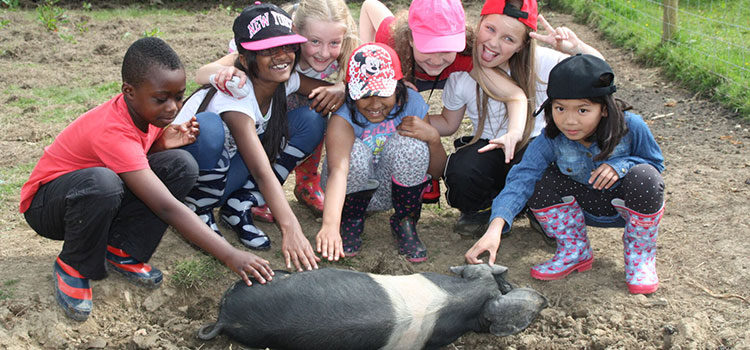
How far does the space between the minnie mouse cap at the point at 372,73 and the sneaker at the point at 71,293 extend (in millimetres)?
1415

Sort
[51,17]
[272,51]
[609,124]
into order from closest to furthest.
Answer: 1. [609,124]
2. [272,51]
3. [51,17]

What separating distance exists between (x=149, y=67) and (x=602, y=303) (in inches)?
84.4

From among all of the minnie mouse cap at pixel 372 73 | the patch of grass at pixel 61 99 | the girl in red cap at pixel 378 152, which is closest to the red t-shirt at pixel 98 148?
the girl in red cap at pixel 378 152

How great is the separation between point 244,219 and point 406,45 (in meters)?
1.23

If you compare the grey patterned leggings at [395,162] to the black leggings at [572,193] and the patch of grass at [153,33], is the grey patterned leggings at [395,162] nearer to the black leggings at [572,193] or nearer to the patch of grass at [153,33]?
the black leggings at [572,193]

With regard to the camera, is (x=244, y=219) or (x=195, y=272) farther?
(x=244, y=219)

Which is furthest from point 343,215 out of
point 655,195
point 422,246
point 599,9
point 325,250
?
point 599,9

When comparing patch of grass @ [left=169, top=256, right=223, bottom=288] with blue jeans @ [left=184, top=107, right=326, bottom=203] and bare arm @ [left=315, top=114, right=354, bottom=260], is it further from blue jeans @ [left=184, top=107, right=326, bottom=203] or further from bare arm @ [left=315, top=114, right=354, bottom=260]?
bare arm @ [left=315, top=114, right=354, bottom=260]

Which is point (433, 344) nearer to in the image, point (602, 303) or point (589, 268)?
point (602, 303)

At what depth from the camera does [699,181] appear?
13.4 ft

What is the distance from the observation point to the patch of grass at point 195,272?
122 inches

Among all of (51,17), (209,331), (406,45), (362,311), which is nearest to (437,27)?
(406,45)

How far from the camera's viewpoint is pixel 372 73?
10.4 feet

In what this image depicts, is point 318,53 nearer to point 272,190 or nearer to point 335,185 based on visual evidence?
point 335,185
